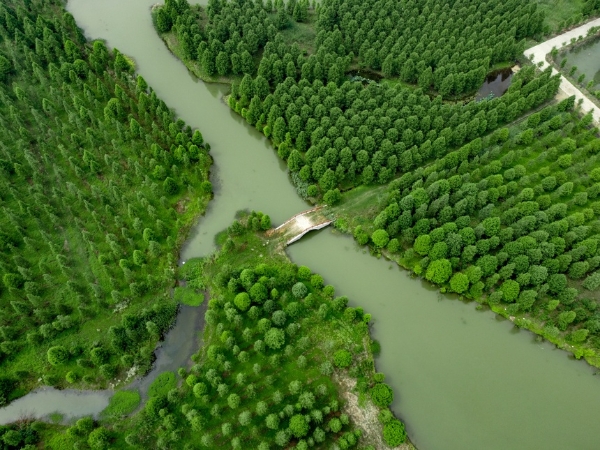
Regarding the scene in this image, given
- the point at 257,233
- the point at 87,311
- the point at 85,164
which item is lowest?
the point at 87,311

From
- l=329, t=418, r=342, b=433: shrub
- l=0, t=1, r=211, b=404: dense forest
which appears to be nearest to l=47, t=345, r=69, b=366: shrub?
l=0, t=1, r=211, b=404: dense forest

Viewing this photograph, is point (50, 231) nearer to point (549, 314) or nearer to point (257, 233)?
point (257, 233)

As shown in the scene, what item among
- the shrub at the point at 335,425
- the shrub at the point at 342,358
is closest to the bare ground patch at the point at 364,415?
the shrub at the point at 342,358

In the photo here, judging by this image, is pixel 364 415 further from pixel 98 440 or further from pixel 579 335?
pixel 98 440

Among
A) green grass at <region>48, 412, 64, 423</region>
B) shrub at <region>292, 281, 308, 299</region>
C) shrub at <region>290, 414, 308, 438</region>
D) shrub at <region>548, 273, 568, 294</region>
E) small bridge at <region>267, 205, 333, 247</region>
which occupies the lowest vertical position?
green grass at <region>48, 412, 64, 423</region>

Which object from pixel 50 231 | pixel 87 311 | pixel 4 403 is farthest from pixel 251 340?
pixel 50 231

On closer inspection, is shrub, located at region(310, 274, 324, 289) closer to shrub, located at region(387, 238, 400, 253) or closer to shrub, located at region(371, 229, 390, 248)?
shrub, located at region(371, 229, 390, 248)

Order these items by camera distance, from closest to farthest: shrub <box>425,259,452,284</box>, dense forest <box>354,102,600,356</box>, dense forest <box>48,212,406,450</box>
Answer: dense forest <box>48,212,406,450</box> < dense forest <box>354,102,600,356</box> < shrub <box>425,259,452,284</box>
